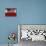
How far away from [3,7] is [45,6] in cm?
89

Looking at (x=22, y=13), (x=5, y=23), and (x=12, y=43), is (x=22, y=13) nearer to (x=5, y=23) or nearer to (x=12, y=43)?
(x=5, y=23)

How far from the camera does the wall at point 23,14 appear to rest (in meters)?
2.60

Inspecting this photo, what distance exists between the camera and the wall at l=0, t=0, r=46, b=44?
2604 millimetres

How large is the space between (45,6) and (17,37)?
880 mm

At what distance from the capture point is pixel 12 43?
8.39 ft

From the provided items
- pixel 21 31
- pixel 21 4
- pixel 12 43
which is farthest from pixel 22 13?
pixel 12 43

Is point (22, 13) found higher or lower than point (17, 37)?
higher

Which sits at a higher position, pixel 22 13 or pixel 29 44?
pixel 22 13

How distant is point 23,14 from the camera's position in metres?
2.62

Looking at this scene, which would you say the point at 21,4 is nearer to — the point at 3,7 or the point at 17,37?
the point at 3,7

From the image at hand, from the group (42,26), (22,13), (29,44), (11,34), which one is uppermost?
(22,13)

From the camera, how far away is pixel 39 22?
8.59 feet

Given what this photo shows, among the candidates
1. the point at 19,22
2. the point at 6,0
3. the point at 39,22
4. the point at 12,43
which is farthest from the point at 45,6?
the point at 12,43

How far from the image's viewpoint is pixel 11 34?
2580mm
